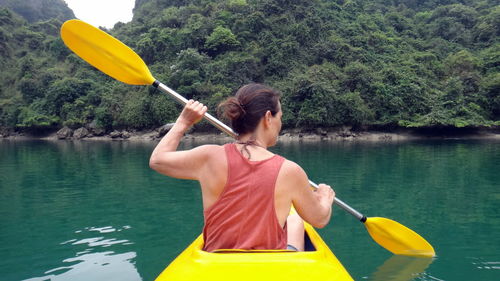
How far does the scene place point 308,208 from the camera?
1.68 meters

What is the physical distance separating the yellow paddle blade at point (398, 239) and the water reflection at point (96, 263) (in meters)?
2.24

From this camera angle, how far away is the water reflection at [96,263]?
11.2 ft

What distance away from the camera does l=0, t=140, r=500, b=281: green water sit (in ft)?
11.8

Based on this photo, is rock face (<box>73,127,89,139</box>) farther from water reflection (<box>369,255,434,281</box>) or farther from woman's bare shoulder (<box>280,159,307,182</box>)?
woman's bare shoulder (<box>280,159,307,182</box>)

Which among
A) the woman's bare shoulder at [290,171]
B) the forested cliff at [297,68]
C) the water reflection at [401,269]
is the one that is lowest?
the water reflection at [401,269]

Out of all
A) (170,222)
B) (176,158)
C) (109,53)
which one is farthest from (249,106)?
(170,222)

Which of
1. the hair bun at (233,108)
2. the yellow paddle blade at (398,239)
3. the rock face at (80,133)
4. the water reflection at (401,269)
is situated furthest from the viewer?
the rock face at (80,133)

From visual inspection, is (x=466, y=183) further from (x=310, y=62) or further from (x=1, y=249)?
(x=310, y=62)

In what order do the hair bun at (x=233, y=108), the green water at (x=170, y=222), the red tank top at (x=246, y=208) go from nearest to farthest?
the red tank top at (x=246, y=208) < the hair bun at (x=233, y=108) < the green water at (x=170, y=222)

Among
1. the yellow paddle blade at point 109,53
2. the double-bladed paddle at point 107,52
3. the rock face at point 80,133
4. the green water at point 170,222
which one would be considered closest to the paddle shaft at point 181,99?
the double-bladed paddle at point 107,52

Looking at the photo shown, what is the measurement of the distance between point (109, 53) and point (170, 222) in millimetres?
3148

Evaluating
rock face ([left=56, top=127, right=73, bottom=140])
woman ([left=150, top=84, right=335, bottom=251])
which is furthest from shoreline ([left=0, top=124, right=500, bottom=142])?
woman ([left=150, top=84, right=335, bottom=251])

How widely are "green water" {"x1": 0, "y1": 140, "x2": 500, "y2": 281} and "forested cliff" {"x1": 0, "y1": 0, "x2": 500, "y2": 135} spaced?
73.5 feet

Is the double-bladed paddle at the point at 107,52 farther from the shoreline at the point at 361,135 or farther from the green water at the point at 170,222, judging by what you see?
the shoreline at the point at 361,135
